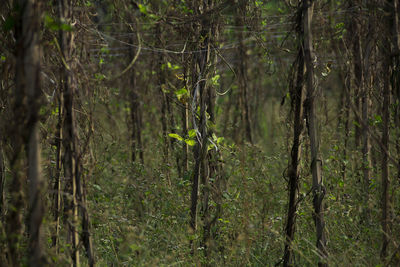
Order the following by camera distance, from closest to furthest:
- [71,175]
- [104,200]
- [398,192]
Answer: [71,175], [398,192], [104,200]

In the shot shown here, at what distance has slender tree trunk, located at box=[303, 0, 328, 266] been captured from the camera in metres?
3.05

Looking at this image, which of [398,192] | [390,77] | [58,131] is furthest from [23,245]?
[398,192]

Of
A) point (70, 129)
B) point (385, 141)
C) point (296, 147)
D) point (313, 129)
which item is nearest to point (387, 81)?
point (385, 141)

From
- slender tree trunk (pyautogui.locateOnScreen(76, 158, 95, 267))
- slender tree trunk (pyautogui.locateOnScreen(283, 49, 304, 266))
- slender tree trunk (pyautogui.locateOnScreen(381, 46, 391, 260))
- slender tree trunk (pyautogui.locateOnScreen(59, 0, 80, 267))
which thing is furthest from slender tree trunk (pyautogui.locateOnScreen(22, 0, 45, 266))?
Result: slender tree trunk (pyautogui.locateOnScreen(381, 46, 391, 260))

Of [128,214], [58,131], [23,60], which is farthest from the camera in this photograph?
[128,214]

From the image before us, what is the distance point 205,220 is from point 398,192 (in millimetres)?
2188

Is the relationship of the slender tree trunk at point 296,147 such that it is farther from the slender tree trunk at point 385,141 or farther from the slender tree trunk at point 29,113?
the slender tree trunk at point 29,113

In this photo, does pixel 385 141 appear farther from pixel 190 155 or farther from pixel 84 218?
pixel 190 155

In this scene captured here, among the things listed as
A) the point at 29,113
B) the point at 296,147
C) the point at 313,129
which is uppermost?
the point at 29,113

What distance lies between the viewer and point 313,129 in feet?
10.5

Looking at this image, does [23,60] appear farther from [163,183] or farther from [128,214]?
[128,214]

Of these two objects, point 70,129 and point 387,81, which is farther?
point 387,81

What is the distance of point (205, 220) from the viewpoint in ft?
13.1

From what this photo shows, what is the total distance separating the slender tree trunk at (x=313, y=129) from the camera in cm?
305
